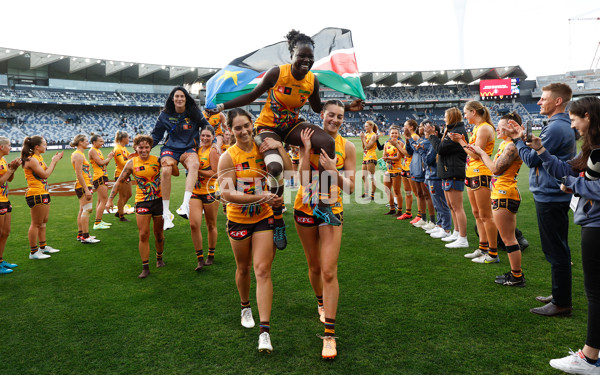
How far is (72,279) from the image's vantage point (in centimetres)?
569

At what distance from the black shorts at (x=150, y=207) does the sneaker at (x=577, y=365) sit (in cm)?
546

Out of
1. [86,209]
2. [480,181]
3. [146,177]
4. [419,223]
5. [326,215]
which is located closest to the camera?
[326,215]

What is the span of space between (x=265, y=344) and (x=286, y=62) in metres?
4.60

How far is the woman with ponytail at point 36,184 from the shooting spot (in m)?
6.34

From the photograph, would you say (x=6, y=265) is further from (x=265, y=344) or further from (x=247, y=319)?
(x=265, y=344)

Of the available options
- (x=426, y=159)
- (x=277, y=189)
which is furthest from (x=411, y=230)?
(x=277, y=189)

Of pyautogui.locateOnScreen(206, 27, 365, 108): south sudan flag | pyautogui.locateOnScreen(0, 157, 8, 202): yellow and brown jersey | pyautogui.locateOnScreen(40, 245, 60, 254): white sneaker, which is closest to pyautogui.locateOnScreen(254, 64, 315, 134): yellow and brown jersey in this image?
pyautogui.locateOnScreen(206, 27, 365, 108): south sudan flag

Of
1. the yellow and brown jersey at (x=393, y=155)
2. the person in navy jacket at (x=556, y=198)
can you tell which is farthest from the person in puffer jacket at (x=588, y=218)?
the yellow and brown jersey at (x=393, y=155)

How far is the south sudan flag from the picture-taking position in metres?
5.71

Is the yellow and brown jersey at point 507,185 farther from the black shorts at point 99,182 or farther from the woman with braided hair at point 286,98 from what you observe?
the black shorts at point 99,182

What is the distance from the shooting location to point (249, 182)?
A: 3.70m

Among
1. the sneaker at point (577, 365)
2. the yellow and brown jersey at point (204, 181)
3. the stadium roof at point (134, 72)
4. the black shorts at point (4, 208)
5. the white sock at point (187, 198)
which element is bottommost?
the sneaker at point (577, 365)

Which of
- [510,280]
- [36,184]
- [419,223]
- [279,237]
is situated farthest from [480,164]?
[36,184]

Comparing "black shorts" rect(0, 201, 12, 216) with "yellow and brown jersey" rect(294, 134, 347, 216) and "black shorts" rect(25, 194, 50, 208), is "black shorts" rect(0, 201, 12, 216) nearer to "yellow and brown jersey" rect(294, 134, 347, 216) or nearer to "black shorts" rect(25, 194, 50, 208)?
"black shorts" rect(25, 194, 50, 208)
